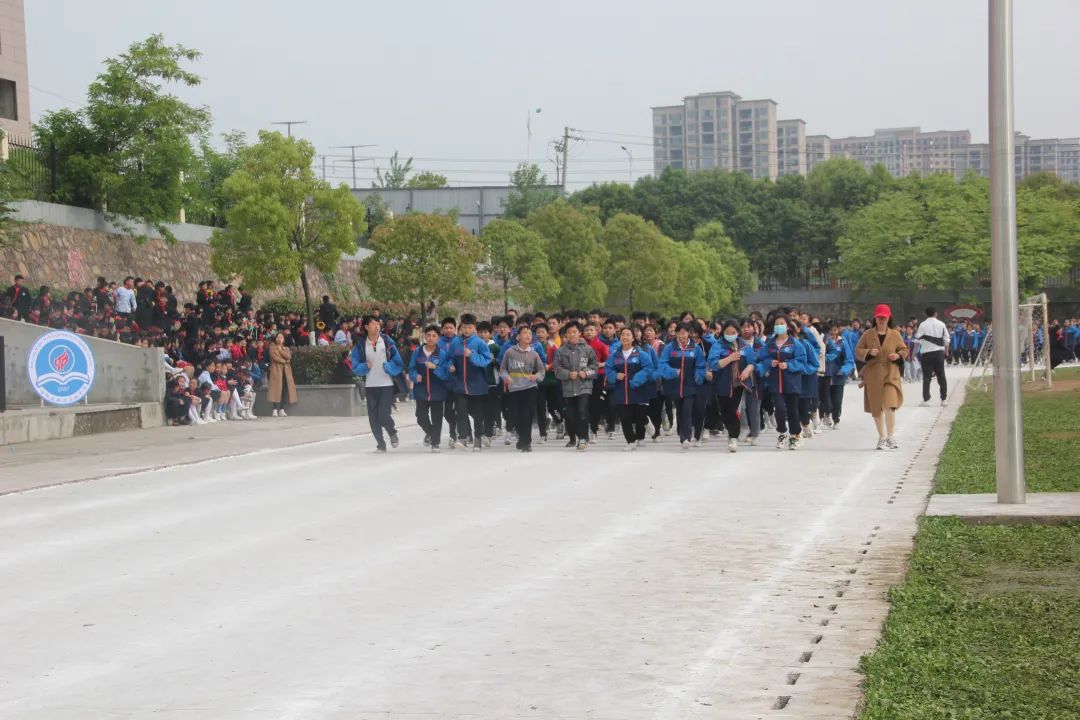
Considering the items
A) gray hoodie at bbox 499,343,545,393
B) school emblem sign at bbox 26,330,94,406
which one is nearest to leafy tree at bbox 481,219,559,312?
school emblem sign at bbox 26,330,94,406

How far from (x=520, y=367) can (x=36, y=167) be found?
17.7 meters

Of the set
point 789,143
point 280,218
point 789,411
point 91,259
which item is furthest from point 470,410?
point 789,143

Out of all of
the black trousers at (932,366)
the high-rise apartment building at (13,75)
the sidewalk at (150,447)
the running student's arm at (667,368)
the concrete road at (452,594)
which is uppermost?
the high-rise apartment building at (13,75)

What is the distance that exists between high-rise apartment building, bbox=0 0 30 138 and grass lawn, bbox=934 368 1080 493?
93.1ft

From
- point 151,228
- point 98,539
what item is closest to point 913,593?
point 98,539

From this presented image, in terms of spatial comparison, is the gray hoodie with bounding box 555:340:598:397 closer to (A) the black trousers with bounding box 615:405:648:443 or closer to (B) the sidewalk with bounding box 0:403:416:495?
(A) the black trousers with bounding box 615:405:648:443

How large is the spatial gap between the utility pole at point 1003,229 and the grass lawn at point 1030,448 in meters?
1.47

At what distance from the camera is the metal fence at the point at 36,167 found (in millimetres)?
31188

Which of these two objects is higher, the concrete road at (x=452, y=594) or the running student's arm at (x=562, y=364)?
the running student's arm at (x=562, y=364)

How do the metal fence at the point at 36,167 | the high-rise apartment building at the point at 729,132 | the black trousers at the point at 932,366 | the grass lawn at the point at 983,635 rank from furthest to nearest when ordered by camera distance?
the high-rise apartment building at the point at 729,132 → the metal fence at the point at 36,167 → the black trousers at the point at 932,366 → the grass lawn at the point at 983,635

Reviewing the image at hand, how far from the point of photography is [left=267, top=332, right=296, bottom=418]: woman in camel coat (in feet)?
89.1

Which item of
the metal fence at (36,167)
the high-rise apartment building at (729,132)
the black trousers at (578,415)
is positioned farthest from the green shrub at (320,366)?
the high-rise apartment building at (729,132)

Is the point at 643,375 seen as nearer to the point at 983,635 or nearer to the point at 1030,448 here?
the point at 1030,448

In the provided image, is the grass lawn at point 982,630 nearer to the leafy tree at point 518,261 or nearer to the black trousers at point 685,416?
the black trousers at point 685,416
